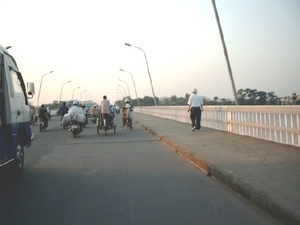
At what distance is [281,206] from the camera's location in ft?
15.4

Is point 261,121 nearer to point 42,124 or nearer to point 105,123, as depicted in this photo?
point 105,123

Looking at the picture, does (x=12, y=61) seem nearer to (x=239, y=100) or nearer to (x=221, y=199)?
(x=221, y=199)

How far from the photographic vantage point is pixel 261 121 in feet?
38.2

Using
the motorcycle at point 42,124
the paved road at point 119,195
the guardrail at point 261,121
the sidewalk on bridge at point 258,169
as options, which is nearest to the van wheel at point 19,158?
the paved road at point 119,195

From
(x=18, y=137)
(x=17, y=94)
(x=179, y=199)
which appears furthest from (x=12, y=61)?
(x=179, y=199)

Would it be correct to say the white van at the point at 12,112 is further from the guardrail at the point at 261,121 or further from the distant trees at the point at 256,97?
the distant trees at the point at 256,97

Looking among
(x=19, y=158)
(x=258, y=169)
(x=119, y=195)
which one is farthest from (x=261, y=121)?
(x=19, y=158)

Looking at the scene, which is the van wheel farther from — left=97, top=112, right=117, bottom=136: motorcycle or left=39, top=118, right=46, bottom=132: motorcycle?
left=39, top=118, right=46, bottom=132: motorcycle

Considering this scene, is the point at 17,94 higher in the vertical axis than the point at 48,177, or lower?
higher

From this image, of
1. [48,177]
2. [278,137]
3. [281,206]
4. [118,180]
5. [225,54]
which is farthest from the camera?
[225,54]

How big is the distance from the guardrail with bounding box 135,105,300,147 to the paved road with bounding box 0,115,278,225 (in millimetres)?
2862

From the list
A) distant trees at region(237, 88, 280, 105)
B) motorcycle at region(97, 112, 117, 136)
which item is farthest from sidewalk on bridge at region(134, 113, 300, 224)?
motorcycle at region(97, 112, 117, 136)

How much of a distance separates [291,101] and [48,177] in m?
6.90

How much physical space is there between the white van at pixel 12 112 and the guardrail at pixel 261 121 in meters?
6.49
